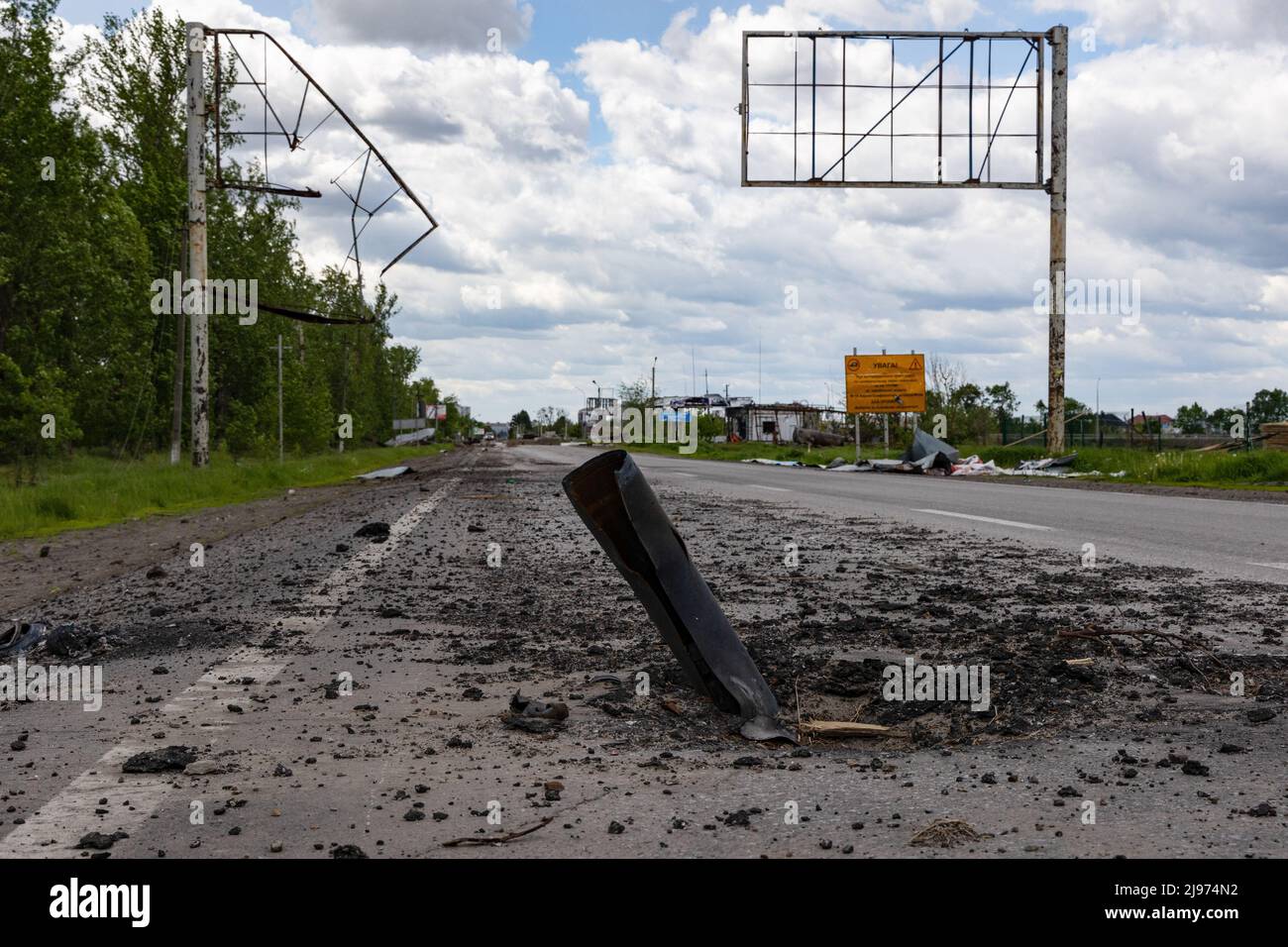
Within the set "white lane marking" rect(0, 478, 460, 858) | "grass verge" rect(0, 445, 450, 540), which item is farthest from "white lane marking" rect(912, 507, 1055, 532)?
"grass verge" rect(0, 445, 450, 540)

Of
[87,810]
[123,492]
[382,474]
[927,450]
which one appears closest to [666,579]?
[87,810]

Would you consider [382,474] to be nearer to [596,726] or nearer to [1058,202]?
[1058,202]

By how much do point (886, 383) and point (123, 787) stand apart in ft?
139

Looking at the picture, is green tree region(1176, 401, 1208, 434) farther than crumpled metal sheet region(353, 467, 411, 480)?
Yes

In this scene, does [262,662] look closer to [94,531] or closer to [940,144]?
[94,531]

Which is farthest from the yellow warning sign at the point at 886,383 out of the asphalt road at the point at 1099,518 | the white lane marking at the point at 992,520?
the white lane marking at the point at 992,520

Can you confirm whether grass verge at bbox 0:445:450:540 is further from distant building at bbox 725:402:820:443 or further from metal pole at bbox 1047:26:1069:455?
distant building at bbox 725:402:820:443

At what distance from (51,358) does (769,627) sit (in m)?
31.1

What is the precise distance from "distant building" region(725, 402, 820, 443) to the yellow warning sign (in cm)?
7233

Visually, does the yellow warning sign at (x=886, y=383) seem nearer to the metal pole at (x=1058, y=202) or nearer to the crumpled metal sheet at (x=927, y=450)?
the crumpled metal sheet at (x=927, y=450)

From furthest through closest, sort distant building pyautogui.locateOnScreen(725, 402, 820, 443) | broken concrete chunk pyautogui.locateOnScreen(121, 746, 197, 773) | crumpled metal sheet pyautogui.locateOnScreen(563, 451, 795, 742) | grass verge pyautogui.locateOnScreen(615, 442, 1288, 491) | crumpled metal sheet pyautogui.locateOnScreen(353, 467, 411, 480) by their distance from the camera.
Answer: distant building pyautogui.locateOnScreen(725, 402, 820, 443) → crumpled metal sheet pyautogui.locateOnScreen(353, 467, 411, 480) → grass verge pyautogui.locateOnScreen(615, 442, 1288, 491) → crumpled metal sheet pyautogui.locateOnScreen(563, 451, 795, 742) → broken concrete chunk pyautogui.locateOnScreen(121, 746, 197, 773)

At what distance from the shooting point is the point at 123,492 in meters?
19.2

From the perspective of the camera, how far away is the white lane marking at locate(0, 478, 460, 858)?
→ 2875mm
